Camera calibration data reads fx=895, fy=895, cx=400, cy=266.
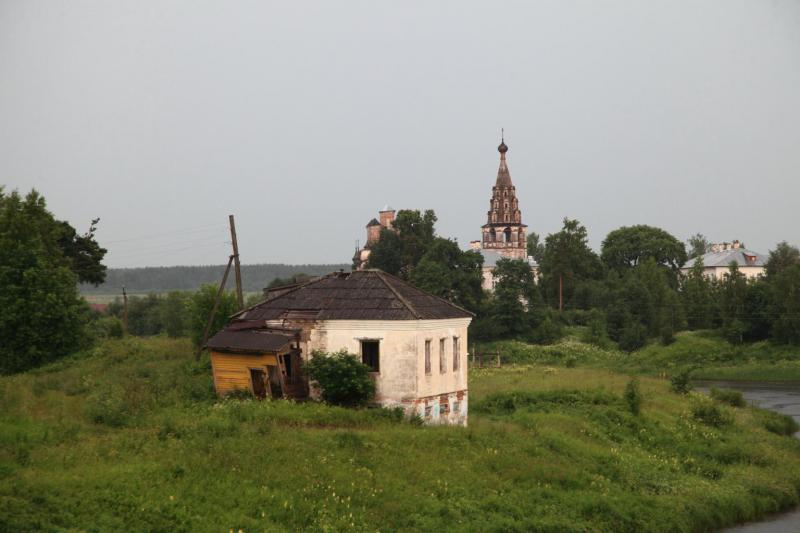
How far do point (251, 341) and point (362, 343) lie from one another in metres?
3.57

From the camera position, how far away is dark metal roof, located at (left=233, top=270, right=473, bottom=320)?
2847 centimetres

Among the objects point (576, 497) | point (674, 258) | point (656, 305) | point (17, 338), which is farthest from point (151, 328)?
point (576, 497)

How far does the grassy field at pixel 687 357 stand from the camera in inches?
2438

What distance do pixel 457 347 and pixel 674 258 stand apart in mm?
94459

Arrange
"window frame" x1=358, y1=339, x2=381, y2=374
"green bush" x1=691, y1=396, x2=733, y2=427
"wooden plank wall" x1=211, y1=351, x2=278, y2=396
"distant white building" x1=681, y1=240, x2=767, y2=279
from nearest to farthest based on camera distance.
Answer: "window frame" x1=358, y1=339, x2=381, y2=374, "wooden plank wall" x1=211, y1=351, x2=278, y2=396, "green bush" x1=691, y1=396, x2=733, y2=427, "distant white building" x1=681, y1=240, x2=767, y2=279

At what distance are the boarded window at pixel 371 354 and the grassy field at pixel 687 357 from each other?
3609 centimetres

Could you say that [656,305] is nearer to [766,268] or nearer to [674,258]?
[766,268]

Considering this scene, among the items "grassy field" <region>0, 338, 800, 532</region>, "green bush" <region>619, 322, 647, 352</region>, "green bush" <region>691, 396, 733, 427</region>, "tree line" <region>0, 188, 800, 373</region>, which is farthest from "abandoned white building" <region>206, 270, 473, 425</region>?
"green bush" <region>619, 322, 647, 352</region>

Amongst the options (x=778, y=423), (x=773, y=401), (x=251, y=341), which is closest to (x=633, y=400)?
(x=778, y=423)

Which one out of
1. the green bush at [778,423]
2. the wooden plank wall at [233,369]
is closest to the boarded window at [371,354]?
the wooden plank wall at [233,369]

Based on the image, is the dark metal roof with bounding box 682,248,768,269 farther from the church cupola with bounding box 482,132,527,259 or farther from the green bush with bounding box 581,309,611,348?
the green bush with bounding box 581,309,611,348

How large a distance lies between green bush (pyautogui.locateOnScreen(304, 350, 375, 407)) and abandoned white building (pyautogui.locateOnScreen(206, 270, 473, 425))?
0.58 metres

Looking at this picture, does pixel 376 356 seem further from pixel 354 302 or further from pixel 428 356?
pixel 354 302

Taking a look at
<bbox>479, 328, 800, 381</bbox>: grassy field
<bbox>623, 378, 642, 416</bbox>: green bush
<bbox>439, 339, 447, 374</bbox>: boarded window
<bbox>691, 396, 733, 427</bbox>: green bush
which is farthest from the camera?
<bbox>479, 328, 800, 381</bbox>: grassy field
